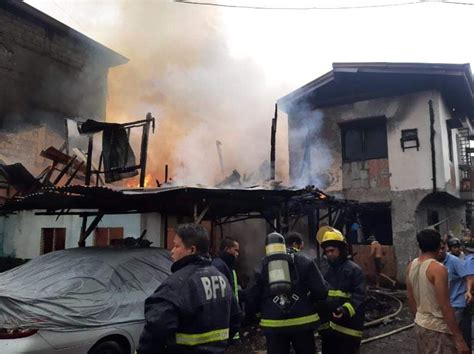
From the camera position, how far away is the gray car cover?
12.4 ft

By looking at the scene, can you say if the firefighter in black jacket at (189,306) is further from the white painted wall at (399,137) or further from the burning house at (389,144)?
the white painted wall at (399,137)

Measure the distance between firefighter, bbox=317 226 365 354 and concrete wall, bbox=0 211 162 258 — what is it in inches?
318

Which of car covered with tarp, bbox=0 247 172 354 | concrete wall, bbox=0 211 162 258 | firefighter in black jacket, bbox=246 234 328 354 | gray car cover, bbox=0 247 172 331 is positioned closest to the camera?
firefighter in black jacket, bbox=246 234 328 354

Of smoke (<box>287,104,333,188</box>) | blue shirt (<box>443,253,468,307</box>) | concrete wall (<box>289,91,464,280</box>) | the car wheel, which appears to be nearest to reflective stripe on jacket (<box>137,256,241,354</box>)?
the car wheel

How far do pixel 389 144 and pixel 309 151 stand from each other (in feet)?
9.20

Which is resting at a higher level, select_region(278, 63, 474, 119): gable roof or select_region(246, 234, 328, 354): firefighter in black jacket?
select_region(278, 63, 474, 119): gable roof

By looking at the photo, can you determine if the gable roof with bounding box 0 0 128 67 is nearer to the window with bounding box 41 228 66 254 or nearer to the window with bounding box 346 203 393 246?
the window with bounding box 41 228 66 254

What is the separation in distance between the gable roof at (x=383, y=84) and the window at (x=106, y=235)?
7718 millimetres

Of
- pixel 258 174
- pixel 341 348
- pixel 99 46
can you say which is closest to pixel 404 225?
pixel 258 174

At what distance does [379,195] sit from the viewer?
1258 cm

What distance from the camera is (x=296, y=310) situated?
3.20 m

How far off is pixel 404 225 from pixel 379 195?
123cm

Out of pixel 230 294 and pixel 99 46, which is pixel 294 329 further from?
pixel 99 46

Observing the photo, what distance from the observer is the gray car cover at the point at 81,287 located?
3.79 metres
